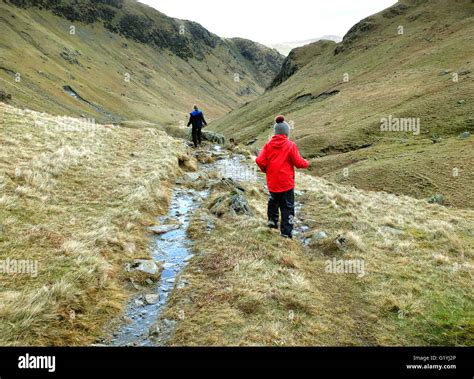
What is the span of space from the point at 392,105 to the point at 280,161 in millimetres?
52121

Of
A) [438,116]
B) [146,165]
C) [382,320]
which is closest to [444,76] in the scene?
[438,116]

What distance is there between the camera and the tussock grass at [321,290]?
6.66 metres

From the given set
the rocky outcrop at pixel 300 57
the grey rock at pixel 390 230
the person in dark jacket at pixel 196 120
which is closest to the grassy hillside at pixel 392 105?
the person in dark jacket at pixel 196 120

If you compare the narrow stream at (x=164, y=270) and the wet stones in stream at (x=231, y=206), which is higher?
the wet stones in stream at (x=231, y=206)

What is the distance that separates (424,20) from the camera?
98.0 meters

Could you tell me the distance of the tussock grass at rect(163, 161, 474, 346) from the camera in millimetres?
6660

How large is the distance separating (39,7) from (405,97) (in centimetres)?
18390

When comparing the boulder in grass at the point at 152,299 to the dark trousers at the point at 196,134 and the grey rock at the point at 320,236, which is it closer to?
the grey rock at the point at 320,236

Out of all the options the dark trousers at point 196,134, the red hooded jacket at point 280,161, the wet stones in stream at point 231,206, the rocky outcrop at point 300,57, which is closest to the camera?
the red hooded jacket at point 280,161

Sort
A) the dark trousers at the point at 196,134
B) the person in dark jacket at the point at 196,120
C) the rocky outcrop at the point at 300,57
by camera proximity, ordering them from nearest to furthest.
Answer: the person in dark jacket at the point at 196,120, the dark trousers at the point at 196,134, the rocky outcrop at the point at 300,57

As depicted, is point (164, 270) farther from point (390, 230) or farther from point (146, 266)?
point (390, 230)

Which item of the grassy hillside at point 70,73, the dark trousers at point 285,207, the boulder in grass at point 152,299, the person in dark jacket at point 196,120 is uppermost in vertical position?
the grassy hillside at point 70,73

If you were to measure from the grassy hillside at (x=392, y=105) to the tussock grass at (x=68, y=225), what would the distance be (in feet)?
75.3
